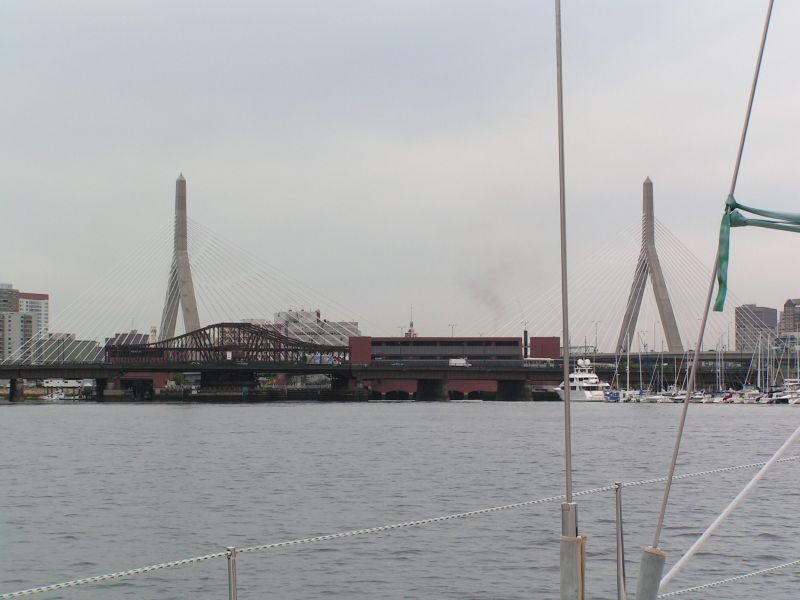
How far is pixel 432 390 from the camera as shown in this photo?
157250mm

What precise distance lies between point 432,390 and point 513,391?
39.6ft

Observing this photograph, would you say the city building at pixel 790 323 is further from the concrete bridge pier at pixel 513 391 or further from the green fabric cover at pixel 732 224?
the green fabric cover at pixel 732 224

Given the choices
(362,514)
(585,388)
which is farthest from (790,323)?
(362,514)

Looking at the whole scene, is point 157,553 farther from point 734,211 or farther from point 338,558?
point 734,211

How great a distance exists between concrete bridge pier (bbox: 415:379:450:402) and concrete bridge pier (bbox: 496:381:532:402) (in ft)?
26.5

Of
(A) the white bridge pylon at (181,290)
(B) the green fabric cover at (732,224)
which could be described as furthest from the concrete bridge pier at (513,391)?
(B) the green fabric cover at (732,224)

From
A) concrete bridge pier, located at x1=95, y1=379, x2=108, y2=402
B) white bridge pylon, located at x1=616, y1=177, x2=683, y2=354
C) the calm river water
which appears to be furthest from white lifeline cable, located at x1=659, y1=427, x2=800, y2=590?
concrete bridge pier, located at x1=95, y1=379, x2=108, y2=402

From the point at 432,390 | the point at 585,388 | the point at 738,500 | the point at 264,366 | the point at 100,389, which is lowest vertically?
the point at 100,389

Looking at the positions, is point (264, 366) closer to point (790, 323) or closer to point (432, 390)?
point (432, 390)

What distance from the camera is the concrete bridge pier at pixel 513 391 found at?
15375 centimetres

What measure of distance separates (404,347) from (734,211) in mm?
158245

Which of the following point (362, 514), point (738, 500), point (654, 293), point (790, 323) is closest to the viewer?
point (738, 500)

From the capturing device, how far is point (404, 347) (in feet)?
547

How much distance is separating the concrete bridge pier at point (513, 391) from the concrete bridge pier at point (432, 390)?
26.5 feet
